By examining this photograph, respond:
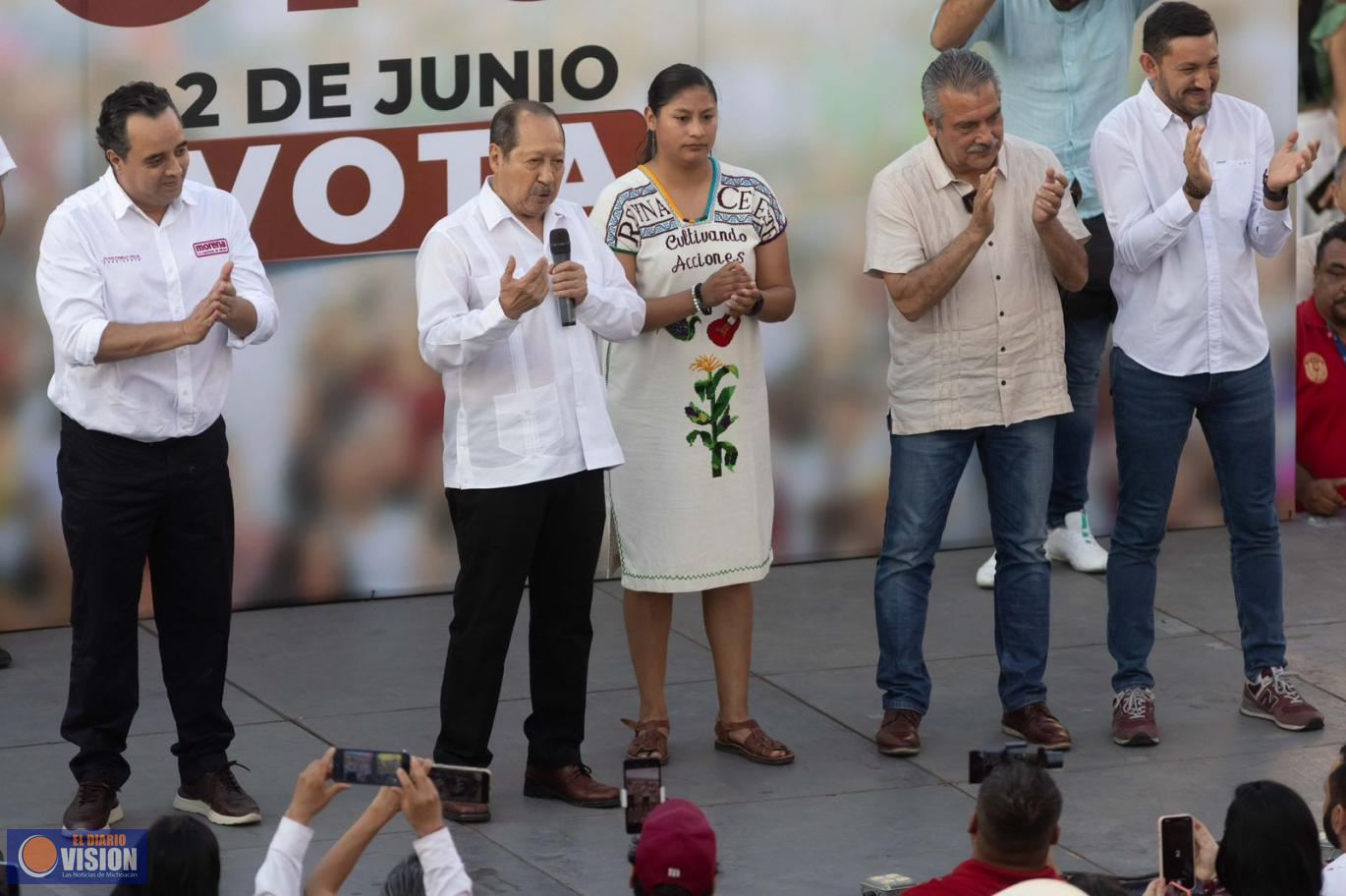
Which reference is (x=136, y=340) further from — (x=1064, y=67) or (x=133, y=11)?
(x=1064, y=67)

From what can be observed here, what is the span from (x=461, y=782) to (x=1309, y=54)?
662 cm

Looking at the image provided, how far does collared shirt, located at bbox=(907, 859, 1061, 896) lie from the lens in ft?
13.8

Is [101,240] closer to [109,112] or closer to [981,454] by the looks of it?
[109,112]

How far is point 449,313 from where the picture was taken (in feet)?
20.1

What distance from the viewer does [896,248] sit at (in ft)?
21.8

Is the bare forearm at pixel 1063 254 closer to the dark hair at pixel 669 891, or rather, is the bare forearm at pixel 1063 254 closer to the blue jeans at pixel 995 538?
the blue jeans at pixel 995 538

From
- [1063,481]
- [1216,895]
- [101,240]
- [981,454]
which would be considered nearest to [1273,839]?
[1216,895]

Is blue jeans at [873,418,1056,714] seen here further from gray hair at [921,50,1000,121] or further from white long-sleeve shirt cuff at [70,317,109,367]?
white long-sleeve shirt cuff at [70,317,109,367]

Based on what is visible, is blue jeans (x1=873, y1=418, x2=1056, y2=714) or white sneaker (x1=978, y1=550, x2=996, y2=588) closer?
blue jeans (x1=873, y1=418, x2=1056, y2=714)

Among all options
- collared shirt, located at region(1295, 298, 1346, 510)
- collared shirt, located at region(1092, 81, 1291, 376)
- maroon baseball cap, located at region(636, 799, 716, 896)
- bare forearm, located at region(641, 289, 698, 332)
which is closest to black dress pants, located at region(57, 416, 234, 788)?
bare forearm, located at region(641, 289, 698, 332)

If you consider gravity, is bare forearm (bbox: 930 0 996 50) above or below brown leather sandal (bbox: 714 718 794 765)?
above

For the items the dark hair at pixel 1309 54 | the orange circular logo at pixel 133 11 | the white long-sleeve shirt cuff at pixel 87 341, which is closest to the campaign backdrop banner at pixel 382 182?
the orange circular logo at pixel 133 11

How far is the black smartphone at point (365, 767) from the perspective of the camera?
163 inches

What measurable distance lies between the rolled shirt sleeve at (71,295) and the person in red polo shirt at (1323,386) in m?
5.58
